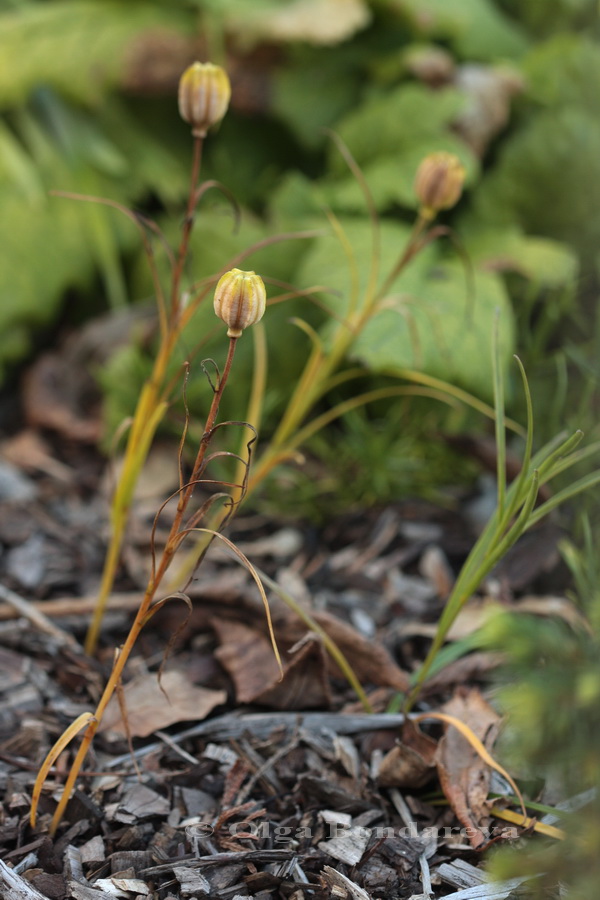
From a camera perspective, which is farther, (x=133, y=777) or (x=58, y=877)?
(x=133, y=777)

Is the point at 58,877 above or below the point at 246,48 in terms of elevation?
below

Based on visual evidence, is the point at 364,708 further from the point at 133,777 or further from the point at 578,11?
the point at 578,11

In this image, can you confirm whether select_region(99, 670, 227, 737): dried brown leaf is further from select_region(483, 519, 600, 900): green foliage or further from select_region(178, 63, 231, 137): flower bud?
select_region(178, 63, 231, 137): flower bud

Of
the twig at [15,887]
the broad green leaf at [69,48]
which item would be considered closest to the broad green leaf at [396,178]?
the broad green leaf at [69,48]

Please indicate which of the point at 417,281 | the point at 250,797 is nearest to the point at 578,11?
the point at 417,281

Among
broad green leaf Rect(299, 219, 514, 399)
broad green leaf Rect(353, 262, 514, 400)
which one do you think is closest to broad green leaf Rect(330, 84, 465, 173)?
broad green leaf Rect(299, 219, 514, 399)

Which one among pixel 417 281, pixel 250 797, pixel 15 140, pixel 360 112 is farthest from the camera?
pixel 15 140

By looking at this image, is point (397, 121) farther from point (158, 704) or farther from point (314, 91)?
point (158, 704)
